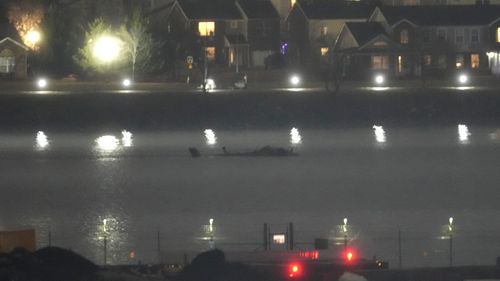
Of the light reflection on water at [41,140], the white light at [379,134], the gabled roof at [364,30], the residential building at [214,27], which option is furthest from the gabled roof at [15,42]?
the white light at [379,134]

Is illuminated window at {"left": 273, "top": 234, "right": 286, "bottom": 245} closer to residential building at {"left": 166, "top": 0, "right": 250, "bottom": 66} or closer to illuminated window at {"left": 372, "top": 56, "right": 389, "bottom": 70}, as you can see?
illuminated window at {"left": 372, "top": 56, "right": 389, "bottom": 70}

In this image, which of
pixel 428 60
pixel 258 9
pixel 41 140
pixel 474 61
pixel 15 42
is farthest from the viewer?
pixel 258 9

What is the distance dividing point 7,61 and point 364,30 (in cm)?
1407

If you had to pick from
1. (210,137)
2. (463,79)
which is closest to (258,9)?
(463,79)

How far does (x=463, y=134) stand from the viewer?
33.6 m

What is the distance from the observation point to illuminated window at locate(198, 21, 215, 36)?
57344mm

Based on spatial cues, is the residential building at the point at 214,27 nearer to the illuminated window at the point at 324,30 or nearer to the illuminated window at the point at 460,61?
the illuminated window at the point at 324,30

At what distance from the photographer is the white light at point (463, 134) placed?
31828 millimetres

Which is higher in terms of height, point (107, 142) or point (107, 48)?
point (107, 48)

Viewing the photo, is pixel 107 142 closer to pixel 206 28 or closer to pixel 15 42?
pixel 15 42

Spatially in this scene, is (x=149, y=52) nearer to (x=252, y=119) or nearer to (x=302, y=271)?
(x=252, y=119)

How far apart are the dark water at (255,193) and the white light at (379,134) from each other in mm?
311

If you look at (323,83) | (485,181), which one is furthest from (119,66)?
(485,181)

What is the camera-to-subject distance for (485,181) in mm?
23766
